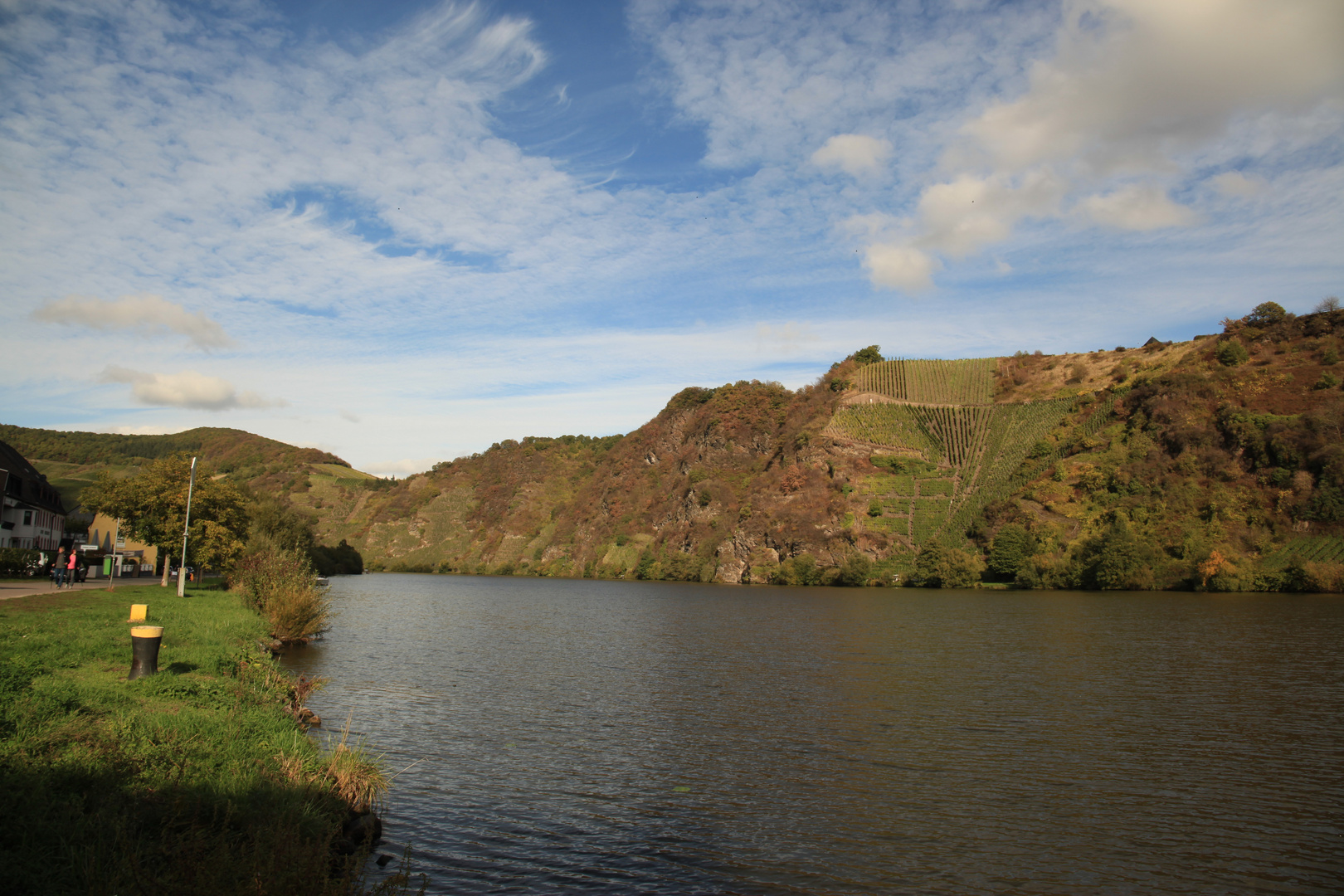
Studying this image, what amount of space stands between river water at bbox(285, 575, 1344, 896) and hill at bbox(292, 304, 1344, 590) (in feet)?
143

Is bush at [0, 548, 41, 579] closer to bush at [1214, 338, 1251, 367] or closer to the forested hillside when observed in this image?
the forested hillside

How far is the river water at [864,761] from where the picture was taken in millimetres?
11633

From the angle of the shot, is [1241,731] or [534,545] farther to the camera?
[534,545]

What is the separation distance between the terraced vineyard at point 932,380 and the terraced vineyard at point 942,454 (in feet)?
19.0

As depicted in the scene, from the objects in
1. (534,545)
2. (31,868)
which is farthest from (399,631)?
(534,545)

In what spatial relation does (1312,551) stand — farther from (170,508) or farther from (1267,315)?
(170,508)

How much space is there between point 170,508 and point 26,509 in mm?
32331

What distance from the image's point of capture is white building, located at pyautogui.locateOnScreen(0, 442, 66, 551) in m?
60.2

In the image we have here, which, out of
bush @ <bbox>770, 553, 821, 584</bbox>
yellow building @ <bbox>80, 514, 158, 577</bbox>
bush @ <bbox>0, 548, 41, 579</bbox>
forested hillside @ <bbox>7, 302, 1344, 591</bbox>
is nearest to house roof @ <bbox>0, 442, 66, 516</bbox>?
yellow building @ <bbox>80, 514, 158, 577</bbox>

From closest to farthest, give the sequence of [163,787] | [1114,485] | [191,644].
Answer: [163,787] → [191,644] → [1114,485]

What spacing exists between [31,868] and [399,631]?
120ft

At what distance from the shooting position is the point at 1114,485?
85.4 meters

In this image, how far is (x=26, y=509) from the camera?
6391 centimetres

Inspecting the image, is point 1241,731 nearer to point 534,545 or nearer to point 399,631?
point 399,631
